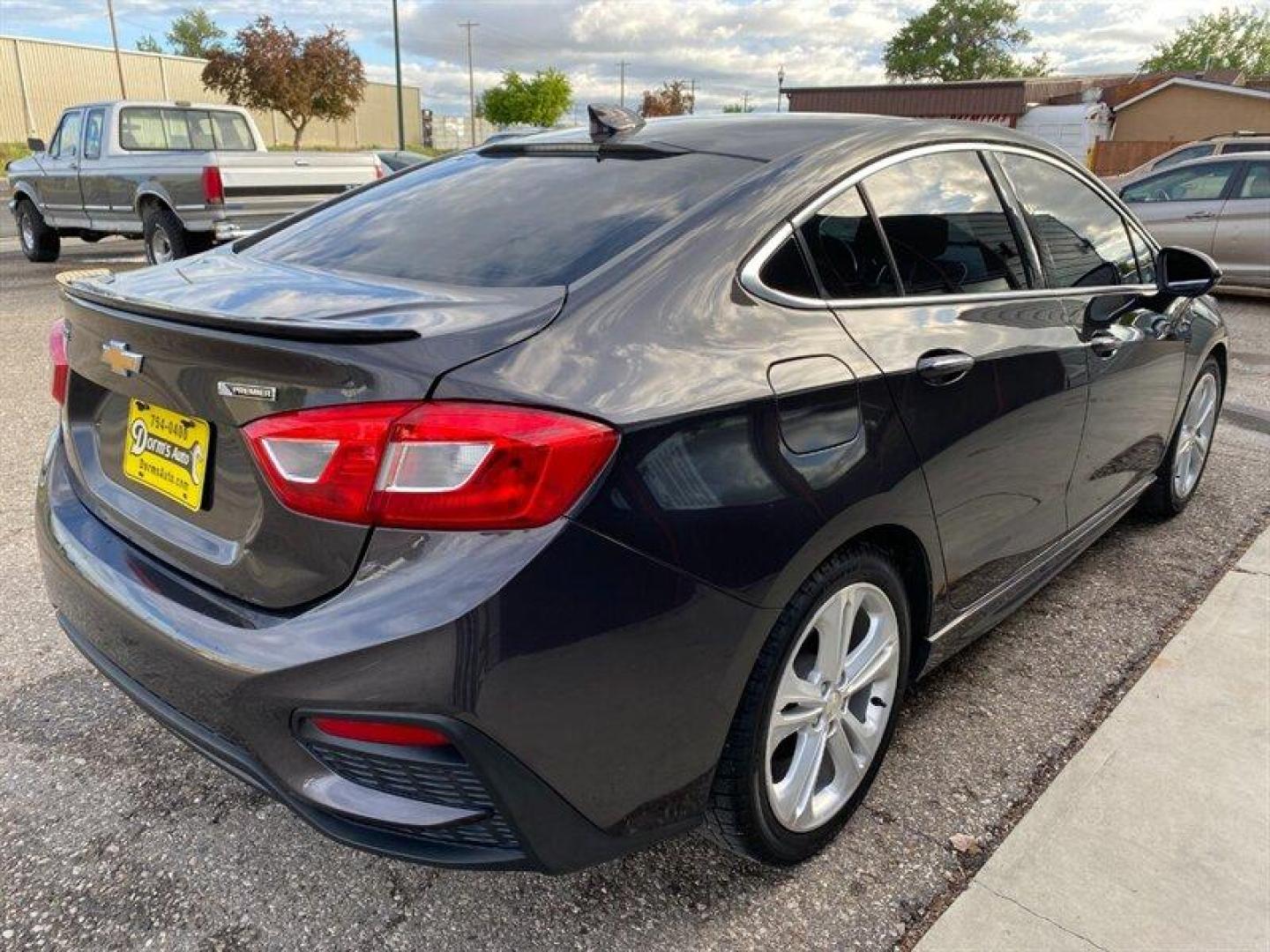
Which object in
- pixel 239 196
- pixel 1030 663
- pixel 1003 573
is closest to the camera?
pixel 1003 573

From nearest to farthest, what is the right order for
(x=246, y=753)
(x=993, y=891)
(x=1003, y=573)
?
(x=246, y=753) → (x=993, y=891) → (x=1003, y=573)

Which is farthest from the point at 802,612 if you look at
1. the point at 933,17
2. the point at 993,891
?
the point at 933,17

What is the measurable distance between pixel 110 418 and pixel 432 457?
1.02 m

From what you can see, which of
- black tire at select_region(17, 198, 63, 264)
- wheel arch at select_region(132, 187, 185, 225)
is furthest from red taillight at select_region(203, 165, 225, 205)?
black tire at select_region(17, 198, 63, 264)

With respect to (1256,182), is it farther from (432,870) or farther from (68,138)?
(68,138)

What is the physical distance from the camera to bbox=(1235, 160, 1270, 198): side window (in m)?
10.3

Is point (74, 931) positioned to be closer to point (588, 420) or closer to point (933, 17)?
point (588, 420)

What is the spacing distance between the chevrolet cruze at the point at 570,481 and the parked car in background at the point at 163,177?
7.11 metres

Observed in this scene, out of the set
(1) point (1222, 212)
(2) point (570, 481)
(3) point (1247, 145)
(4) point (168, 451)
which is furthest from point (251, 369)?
(3) point (1247, 145)

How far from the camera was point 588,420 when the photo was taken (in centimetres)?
157

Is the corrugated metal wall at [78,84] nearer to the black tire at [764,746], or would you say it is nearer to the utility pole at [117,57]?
the utility pole at [117,57]

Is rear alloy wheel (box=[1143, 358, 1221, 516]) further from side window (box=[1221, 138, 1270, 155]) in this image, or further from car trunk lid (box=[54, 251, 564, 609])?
side window (box=[1221, 138, 1270, 155])

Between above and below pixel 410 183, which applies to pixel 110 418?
below

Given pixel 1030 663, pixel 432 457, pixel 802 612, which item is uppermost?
pixel 432 457
